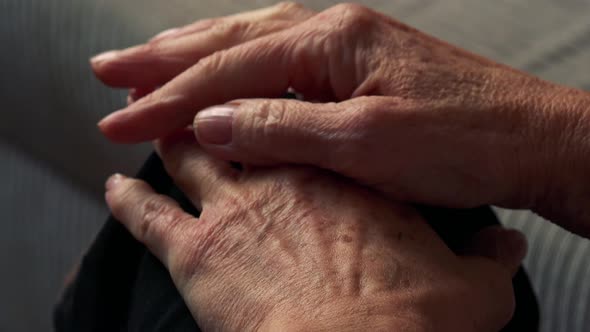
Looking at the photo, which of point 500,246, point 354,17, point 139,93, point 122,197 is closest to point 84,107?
point 139,93

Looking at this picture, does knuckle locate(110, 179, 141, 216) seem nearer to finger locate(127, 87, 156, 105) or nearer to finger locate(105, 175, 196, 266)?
finger locate(105, 175, 196, 266)

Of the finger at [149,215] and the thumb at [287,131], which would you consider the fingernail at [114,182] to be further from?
the thumb at [287,131]

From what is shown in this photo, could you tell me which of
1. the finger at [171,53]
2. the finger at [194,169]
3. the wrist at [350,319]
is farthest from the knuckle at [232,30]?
the wrist at [350,319]

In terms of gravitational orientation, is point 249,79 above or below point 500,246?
above

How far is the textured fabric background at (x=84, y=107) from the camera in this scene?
2.34ft

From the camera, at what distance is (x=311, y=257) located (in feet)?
1.65

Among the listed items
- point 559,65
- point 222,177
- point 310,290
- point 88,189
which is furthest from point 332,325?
point 88,189

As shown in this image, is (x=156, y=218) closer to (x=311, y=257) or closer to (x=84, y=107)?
(x=311, y=257)

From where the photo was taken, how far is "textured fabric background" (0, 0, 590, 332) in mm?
714

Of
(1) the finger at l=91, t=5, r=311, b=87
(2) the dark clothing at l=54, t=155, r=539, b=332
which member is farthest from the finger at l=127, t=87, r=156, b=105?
(2) the dark clothing at l=54, t=155, r=539, b=332

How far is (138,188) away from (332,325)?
0.79ft

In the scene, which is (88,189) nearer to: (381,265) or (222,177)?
(222,177)

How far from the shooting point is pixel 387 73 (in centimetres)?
57

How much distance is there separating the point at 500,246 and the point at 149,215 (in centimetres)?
29
